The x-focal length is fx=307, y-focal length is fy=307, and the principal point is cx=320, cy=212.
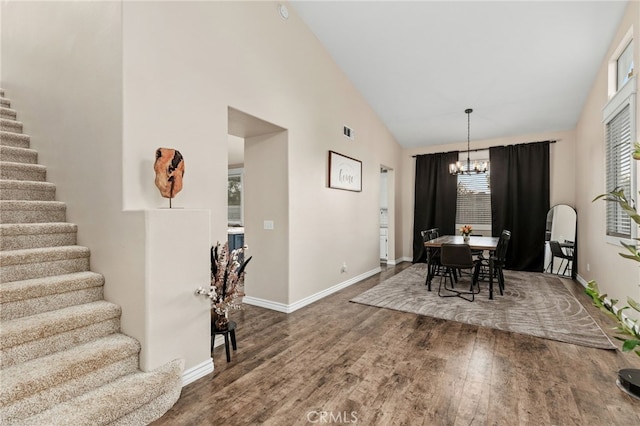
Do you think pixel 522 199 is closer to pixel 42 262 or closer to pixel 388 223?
pixel 388 223

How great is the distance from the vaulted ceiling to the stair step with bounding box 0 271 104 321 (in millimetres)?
3760

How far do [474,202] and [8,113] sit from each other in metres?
7.67

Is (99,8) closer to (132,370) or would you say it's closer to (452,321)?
(132,370)

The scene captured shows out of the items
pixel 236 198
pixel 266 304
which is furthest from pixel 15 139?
pixel 236 198

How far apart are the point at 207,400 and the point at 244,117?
8.56 ft

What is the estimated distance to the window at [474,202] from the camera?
6629 millimetres

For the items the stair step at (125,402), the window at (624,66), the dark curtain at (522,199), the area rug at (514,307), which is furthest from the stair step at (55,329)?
the dark curtain at (522,199)

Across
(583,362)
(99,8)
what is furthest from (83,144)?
(583,362)

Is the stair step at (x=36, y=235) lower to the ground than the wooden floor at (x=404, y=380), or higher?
higher

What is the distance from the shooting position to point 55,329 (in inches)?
73.9

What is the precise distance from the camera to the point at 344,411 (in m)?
1.89

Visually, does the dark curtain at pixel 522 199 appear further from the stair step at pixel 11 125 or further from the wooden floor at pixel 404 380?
the stair step at pixel 11 125

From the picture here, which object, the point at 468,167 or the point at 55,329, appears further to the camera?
the point at 468,167

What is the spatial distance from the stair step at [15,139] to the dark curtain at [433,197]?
6.69 meters
